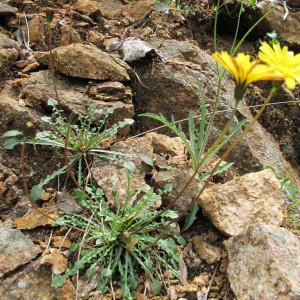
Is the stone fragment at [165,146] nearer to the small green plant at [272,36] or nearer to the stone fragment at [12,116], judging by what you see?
the stone fragment at [12,116]

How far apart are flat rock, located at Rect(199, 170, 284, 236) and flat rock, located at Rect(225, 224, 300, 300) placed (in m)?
0.16

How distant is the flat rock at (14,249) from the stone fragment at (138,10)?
7.59ft

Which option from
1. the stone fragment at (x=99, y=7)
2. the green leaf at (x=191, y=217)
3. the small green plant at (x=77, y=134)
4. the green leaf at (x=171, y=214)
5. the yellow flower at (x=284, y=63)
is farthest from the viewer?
the stone fragment at (x=99, y=7)

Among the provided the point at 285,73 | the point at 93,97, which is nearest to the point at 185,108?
the point at 93,97

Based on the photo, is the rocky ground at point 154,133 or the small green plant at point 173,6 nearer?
the rocky ground at point 154,133

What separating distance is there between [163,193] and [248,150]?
0.92 meters

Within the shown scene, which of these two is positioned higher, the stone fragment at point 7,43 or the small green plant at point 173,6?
the small green plant at point 173,6

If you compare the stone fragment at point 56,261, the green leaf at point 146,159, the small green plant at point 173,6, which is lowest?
the stone fragment at point 56,261

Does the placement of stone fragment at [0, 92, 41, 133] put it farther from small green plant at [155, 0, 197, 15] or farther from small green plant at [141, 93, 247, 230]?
small green plant at [155, 0, 197, 15]

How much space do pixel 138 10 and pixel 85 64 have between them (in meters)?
1.20

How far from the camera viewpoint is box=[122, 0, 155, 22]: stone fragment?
388cm

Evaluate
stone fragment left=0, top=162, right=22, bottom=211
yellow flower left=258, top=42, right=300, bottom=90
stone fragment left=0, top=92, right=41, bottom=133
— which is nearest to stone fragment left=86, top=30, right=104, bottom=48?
stone fragment left=0, top=92, right=41, bottom=133

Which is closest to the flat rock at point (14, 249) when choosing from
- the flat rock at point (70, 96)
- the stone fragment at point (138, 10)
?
the flat rock at point (70, 96)

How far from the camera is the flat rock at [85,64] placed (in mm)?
2959
